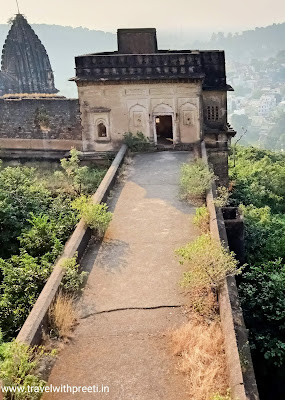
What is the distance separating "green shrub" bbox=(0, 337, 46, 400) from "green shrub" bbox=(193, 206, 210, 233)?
4052mm

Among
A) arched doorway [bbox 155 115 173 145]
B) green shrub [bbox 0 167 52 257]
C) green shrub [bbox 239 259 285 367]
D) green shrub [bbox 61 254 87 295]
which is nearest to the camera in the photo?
green shrub [bbox 61 254 87 295]

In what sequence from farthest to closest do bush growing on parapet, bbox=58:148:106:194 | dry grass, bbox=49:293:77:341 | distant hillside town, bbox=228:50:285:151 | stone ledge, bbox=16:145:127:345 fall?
distant hillside town, bbox=228:50:285:151
bush growing on parapet, bbox=58:148:106:194
dry grass, bbox=49:293:77:341
stone ledge, bbox=16:145:127:345

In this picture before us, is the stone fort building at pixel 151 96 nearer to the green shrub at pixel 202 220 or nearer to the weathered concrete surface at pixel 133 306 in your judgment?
the weathered concrete surface at pixel 133 306

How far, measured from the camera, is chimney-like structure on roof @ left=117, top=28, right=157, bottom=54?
15.3m

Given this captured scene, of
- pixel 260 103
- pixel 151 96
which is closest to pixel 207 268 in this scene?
pixel 151 96

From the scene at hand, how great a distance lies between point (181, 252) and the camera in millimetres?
5949

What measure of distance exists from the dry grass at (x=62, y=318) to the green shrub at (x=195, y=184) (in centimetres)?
435

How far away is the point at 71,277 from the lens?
616cm

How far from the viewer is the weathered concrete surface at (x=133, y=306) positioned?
4582 millimetres

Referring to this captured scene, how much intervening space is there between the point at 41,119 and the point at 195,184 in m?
8.86

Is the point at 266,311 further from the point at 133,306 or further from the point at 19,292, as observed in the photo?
the point at 19,292

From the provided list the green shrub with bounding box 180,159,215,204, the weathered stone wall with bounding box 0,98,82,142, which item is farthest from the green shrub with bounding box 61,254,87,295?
the weathered stone wall with bounding box 0,98,82,142

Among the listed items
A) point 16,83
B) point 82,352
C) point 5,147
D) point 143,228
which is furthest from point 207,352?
point 16,83

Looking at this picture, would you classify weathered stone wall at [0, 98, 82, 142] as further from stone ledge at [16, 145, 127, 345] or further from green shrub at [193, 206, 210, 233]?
green shrub at [193, 206, 210, 233]
